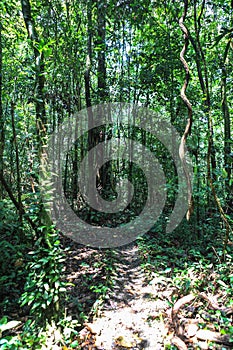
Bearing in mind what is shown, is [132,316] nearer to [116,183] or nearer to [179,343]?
[179,343]

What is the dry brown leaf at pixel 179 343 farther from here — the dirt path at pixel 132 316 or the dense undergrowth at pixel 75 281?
the dirt path at pixel 132 316

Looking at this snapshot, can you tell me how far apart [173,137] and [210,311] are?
14.2ft

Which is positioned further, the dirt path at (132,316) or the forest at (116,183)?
the forest at (116,183)

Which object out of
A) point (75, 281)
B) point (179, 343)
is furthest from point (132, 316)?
point (75, 281)

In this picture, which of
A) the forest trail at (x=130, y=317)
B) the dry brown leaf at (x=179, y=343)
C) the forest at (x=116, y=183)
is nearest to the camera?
the dry brown leaf at (x=179, y=343)

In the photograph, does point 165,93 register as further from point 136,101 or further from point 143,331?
point 143,331

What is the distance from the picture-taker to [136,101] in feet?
25.0

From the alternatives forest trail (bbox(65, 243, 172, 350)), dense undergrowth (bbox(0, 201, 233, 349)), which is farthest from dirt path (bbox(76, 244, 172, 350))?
dense undergrowth (bbox(0, 201, 233, 349))

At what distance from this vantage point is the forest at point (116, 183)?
2.55 meters

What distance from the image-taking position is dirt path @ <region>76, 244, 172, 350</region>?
95.3 inches

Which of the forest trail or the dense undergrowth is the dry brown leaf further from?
the forest trail

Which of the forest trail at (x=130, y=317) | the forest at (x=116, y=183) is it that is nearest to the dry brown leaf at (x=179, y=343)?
the forest at (x=116, y=183)

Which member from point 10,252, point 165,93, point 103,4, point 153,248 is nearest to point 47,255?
point 10,252

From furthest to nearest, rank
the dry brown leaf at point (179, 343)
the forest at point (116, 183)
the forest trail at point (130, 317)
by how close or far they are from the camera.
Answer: the forest at point (116, 183)
the forest trail at point (130, 317)
the dry brown leaf at point (179, 343)
